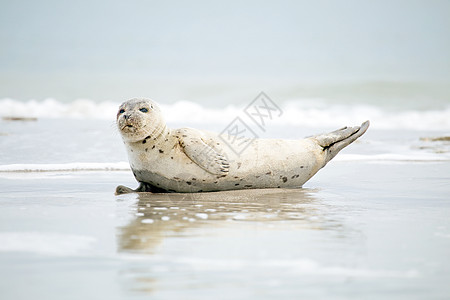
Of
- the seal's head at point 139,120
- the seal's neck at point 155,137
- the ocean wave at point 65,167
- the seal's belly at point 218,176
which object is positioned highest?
the seal's head at point 139,120

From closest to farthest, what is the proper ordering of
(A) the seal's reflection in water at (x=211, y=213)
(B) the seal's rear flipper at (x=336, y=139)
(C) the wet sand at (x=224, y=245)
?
1. (C) the wet sand at (x=224, y=245)
2. (A) the seal's reflection in water at (x=211, y=213)
3. (B) the seal's rear flipper at (x=336, y=139)

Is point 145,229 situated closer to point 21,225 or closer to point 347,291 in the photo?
point 21,225

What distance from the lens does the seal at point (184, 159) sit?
525cm

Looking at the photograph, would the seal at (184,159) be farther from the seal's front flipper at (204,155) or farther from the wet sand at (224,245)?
the wet sand at (224,245)

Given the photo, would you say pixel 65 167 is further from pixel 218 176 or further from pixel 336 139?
pixel 336 139

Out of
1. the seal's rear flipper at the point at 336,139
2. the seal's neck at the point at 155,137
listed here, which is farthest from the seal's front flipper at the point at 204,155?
the seal's rear flipper at the point at 336,139

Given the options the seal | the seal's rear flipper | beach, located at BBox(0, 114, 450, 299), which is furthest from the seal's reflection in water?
the seal's rear flipper

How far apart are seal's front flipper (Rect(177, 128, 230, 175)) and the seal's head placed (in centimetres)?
26

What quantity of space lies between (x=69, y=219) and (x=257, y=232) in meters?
1.25

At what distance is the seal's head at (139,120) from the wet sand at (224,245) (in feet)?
1.75

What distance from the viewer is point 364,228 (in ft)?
12.1

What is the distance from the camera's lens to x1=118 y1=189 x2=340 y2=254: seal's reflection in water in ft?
11.3

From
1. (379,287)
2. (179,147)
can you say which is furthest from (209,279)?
(179,147)

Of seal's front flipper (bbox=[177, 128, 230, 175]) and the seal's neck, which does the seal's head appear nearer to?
the seal's neck
